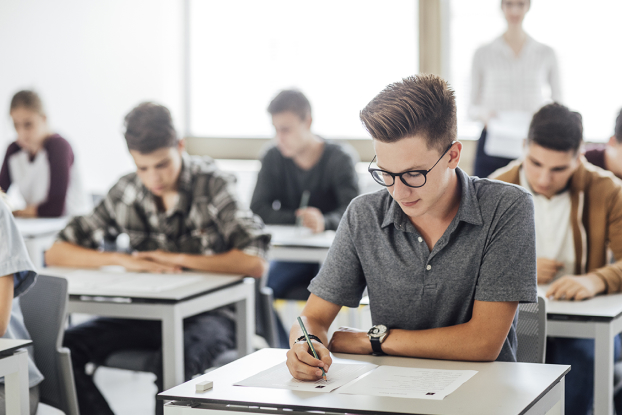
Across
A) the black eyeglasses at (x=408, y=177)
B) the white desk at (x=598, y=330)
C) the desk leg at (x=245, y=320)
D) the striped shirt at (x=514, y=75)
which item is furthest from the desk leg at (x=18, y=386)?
the striped shirt at (x=514, y=75)

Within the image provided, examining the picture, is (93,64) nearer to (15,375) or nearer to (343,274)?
(15,375)

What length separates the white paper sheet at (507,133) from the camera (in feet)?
12.7

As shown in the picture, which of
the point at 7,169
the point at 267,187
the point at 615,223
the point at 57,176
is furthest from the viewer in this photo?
the point at 7,169

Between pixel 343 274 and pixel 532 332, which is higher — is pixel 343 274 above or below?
above

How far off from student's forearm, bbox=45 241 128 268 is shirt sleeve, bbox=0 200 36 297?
82 cm

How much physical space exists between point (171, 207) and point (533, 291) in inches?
63.6

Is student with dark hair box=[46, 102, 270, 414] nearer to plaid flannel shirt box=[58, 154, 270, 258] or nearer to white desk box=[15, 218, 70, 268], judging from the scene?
plaid flannel shirt box=[58, 154, 270, 258]

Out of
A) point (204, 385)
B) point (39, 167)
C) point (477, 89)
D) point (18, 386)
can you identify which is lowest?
point (18, 386)

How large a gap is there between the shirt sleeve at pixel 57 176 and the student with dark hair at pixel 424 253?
2995 millimetres

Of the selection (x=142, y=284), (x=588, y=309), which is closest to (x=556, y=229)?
(x=588, y=309)

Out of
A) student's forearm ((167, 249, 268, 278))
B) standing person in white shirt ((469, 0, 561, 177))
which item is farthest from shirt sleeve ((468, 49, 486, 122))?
student's forearm ((167, 249, 268, 278))

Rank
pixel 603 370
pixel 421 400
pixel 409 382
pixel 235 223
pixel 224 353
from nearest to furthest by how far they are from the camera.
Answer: pixel 421 400, pixel 409 382, pixel 603 370, pixel 224 353, pixel 235 223

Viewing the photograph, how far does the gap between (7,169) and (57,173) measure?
0.42m

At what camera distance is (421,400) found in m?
1.23
